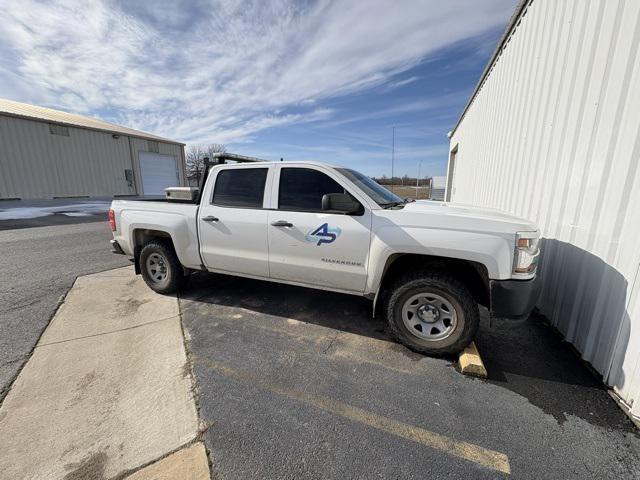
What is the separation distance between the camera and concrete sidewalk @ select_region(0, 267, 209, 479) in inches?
71.6

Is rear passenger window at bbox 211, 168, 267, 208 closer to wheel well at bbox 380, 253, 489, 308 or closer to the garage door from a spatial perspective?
wheel well at bbox 380, 253, 489, 308

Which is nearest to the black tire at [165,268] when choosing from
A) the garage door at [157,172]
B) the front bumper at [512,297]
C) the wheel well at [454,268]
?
the wheel well at [454,268]

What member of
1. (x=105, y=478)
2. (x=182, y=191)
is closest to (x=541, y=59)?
(x=182, y=191)

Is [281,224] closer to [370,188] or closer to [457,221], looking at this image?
[370,188]

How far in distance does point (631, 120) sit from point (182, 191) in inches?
225

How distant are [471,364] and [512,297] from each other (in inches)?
28.5

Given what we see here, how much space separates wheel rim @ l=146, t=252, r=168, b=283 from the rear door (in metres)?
0.89

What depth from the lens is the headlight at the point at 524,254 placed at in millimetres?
2556

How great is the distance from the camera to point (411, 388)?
8.34ft

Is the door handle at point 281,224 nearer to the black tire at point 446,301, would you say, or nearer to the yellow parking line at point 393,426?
the black tire at point 446,301

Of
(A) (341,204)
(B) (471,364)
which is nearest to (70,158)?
(A) (341,204)

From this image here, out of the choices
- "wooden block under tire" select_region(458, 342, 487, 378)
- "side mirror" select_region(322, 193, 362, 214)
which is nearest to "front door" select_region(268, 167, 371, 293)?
"side mirror" select_region(322, 193, 362, 214)

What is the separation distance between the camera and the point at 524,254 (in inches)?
101

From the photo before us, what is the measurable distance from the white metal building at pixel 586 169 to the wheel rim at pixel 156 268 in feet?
17.1
